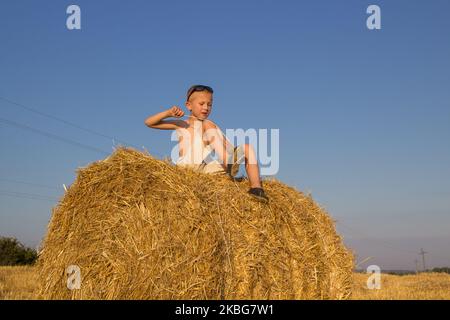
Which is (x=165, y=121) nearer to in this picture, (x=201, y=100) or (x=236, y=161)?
(x=201, y=100)

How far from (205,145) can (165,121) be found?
0.73 m

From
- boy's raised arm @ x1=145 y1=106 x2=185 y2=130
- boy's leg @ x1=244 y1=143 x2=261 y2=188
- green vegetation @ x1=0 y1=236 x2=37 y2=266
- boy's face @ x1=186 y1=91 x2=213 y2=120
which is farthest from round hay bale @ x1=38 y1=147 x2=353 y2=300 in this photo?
green vegetation @ x1=0 y1=236 x2=37 y2=266

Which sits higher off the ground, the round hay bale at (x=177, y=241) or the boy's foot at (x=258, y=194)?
the boy's foot at (x=258, y=194)

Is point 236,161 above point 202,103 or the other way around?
the other way around

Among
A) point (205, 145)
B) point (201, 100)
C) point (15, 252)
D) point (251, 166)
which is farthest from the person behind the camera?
point (15, 252)

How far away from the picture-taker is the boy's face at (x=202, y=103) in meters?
7.01

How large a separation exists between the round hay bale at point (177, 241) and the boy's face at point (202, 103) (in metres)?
0.98

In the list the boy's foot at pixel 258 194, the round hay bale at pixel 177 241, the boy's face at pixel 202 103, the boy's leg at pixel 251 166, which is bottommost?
the round hay bale at pixel 177 241

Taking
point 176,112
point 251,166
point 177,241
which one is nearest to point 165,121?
point 176,112

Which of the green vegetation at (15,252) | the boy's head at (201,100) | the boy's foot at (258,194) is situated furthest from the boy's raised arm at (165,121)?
the green vegetation at (15,252)

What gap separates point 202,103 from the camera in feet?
23.0

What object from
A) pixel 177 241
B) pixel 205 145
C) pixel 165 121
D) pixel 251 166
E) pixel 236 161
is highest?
pixel 165 121

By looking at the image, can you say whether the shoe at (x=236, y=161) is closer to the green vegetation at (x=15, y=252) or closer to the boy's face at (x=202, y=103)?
the boy's face at (x=202, y=103)
